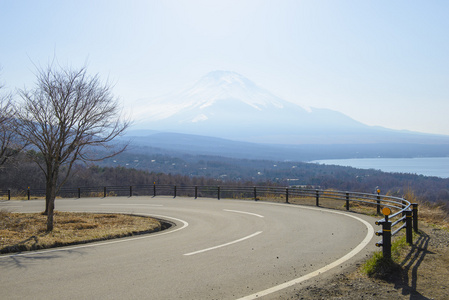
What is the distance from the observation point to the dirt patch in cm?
526

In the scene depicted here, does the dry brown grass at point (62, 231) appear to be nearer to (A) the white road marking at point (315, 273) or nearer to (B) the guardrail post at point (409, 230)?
(A) the white road marking at point (315, 273)

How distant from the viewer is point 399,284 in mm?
Answer: 5688

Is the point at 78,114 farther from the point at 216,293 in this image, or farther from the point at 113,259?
the point at 216,293

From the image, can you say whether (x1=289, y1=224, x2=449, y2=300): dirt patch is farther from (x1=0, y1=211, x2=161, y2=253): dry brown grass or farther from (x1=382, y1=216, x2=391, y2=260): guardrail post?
(x1=0, y1=211, x2=161, y2=253): dry brown grass

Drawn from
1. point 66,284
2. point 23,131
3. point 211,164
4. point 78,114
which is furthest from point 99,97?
point 211,164

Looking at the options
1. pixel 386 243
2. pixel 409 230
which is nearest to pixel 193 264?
pixel 386 243

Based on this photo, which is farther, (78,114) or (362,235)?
(78,114)

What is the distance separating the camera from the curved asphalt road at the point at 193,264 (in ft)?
18.3

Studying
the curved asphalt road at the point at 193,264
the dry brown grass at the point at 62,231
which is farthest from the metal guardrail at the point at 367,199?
the dry brown grass at the point at 62,231

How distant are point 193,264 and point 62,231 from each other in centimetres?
682

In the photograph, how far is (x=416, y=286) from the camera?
18.3ft

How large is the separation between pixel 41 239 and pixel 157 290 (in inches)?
244

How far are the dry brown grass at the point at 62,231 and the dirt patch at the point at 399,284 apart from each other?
720 centimetres

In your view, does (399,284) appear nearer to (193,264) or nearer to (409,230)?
(409,230)
